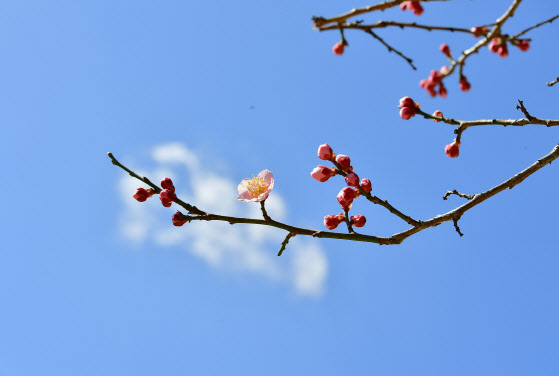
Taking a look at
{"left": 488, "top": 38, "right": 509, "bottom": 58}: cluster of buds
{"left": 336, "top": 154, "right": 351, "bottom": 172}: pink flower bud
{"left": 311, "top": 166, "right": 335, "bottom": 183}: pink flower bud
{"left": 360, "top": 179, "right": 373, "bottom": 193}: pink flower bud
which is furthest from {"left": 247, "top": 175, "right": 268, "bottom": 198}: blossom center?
{"left": 488, "top": 38, "right": 509, "bottom": 58}: cluster of buds

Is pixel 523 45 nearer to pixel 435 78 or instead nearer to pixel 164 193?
pixel 435 78

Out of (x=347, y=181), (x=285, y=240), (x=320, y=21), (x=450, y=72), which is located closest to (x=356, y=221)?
(x=347, y=181)

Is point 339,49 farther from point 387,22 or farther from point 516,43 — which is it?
point 516,43

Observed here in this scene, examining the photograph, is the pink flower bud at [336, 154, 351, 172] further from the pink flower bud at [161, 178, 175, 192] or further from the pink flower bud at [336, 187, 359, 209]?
the pink flower bud at [161, 178, 175, 192]

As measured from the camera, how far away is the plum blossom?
346 centimetres

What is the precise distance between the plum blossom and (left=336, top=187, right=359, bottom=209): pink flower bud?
64cm

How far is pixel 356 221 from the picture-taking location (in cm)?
312

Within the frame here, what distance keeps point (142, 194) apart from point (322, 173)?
3.48 ft

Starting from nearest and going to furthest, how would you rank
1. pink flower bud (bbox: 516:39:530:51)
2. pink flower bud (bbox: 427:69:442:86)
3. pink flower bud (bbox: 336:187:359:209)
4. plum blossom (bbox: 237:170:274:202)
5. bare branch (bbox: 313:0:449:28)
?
1. bare branch (bbox: 313:0:449:28)
2. pink flower bud (bbox: 427:69:442:86)
3. pink flower bud (bbox: 516:39:530:51)
4. pink flower bud (bbox: 336:187:359:209)
5. plum blossom (bbox: 237:170:274:202)

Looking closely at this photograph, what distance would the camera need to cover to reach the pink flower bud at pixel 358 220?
10.2 feet

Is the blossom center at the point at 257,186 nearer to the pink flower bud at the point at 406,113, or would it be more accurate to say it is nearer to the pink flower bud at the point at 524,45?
the pink flower bud at the point at 406,113

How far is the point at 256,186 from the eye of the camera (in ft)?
11.6

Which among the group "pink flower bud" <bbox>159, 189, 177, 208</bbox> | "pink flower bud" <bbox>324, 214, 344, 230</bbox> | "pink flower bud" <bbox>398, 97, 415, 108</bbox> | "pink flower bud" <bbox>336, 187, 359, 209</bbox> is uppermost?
"pink flower bud" <bbox>398, 97, 415, 108</bbox>

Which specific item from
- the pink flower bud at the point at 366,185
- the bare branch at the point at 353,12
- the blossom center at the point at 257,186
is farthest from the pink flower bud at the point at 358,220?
the bare branch at the point at 353,12
